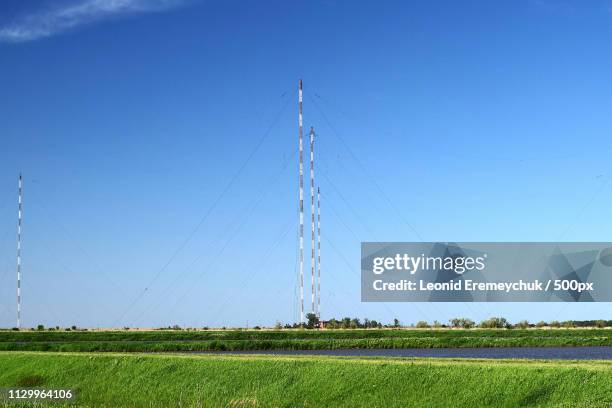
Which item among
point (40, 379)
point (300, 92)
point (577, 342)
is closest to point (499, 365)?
point (40, 379)

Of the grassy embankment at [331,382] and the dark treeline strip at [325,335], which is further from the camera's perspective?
the dark treeline strip at [325,335]

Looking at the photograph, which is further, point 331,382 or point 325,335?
point 325,335

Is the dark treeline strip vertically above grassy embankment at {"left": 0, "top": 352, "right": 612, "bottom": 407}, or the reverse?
the dark treeline strip

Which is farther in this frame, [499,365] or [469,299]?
[469,299]

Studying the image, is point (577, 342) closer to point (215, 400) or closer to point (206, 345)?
point (206, 345)

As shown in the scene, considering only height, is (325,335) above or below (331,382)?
above

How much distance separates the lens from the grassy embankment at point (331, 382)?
3316 cm

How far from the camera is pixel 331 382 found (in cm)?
3675

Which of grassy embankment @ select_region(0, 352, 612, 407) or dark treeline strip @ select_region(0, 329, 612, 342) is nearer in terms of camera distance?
grassy embankment @ select_region(0, 352, 612, 407)

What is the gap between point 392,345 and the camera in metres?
62.2

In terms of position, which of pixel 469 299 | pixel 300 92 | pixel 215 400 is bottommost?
pixel 215 400

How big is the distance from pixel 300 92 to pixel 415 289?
777 inches

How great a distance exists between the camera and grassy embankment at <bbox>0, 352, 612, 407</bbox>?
33156 millimetres

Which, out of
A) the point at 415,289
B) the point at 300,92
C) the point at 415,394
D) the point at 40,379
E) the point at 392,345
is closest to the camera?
the point at 415,394
